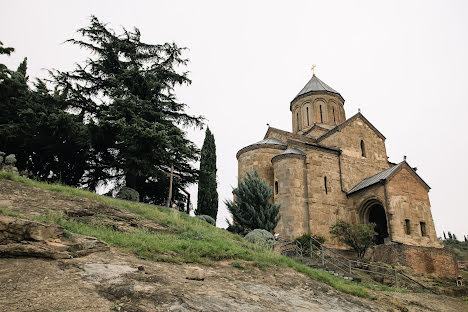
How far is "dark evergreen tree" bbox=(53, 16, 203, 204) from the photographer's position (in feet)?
45.9

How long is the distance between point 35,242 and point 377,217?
19089mm

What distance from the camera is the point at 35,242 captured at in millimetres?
5641

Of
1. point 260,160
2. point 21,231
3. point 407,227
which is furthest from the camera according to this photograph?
point 260,160

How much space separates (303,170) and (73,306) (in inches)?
649

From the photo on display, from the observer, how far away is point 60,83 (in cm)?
1546

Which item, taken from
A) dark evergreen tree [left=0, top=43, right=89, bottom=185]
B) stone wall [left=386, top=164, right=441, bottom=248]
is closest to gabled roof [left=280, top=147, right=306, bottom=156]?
stone wall [left=386, top=164, right=441, bottom=248]

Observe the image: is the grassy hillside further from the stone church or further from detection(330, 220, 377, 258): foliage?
the stone church

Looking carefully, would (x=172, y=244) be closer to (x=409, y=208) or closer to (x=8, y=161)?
(x=8, y=161)

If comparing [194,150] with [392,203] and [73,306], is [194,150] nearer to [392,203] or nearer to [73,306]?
[392,203]

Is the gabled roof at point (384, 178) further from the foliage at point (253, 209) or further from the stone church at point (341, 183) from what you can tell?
the foliage at point (253, 209)

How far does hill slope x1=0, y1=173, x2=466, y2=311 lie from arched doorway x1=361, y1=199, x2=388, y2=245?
7841 mm

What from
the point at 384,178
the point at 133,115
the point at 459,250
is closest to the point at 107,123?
the point at 133,115

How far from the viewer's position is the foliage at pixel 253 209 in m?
15.3

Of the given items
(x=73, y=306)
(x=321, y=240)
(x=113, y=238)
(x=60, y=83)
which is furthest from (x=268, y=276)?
(x=60, y=83)
